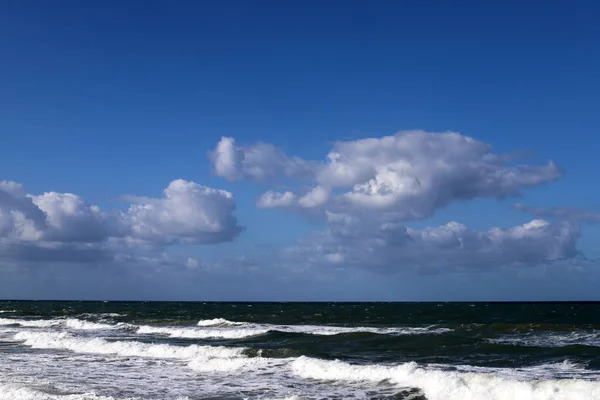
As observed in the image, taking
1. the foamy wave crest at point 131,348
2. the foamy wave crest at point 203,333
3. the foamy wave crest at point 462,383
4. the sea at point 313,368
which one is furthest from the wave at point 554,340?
the foamy wave crest at point 203,333

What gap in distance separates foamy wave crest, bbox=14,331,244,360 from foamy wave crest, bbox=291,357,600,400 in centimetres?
734

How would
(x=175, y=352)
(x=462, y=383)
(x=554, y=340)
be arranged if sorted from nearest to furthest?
(x=462, y=383) → (x=175, y=352) → (x=554, y=340)

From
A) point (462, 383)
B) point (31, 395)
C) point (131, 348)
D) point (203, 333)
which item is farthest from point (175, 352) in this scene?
point (462, 383)

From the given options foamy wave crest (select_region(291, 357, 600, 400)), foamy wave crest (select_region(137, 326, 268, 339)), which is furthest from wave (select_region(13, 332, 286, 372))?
foamy wave crest (select_region(137, 326, 268, 339))

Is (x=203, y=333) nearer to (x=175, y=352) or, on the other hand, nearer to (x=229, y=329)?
(x=229, y=329)

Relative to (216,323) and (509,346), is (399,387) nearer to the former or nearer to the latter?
(509,346)

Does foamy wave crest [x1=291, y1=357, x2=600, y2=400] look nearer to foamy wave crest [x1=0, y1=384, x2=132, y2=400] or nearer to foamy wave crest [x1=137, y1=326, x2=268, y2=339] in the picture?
foamy wave crest [x1=0, y1=384, x2=132, y2=400]

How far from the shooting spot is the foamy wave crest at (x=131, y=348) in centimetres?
2862

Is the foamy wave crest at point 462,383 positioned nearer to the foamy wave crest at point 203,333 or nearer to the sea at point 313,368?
the sea at point 313,368

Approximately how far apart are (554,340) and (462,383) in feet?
59.4

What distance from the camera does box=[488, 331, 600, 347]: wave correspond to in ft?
105

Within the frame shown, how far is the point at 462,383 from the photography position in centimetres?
1894

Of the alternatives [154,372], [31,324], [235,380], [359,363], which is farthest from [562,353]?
[31,324]

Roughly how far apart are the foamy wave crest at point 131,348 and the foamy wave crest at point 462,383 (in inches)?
289
